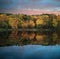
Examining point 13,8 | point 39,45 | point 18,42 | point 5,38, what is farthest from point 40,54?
point 13,8

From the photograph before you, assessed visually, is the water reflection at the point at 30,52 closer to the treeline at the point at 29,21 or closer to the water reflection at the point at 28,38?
the water reflection at the point at 28,38

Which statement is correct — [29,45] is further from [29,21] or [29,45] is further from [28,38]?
[29,21]

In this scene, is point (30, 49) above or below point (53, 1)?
below

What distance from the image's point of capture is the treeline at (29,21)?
5.90 ft

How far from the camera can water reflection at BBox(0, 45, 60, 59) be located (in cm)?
179

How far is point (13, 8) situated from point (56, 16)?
1.39ft

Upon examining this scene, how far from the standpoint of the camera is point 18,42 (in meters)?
1.81

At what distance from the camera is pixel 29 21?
1.83 meters

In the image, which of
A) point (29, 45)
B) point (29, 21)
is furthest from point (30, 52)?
point (29, 21)

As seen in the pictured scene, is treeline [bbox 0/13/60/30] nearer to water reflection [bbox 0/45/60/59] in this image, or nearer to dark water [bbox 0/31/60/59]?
dark water [bbox 0/31/60/59]

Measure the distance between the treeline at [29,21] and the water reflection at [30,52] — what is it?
0.19 metres

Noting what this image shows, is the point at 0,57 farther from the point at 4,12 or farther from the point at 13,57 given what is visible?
the point at 4,12

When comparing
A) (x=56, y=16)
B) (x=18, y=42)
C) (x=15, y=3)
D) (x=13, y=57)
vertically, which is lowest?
(x=13, y=57)

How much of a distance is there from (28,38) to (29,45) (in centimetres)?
7
